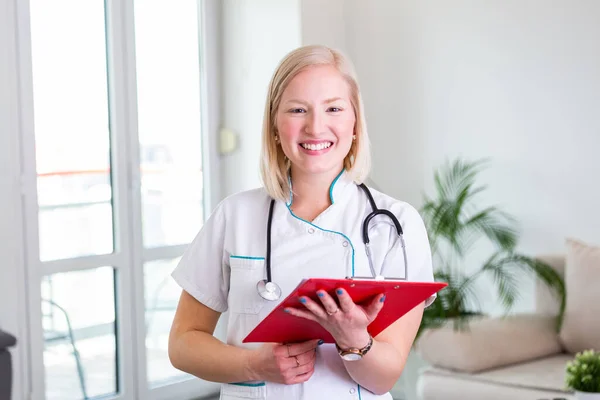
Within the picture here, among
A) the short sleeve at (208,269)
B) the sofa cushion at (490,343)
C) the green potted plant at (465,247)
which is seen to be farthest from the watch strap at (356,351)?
the green potted plant at (465,247)

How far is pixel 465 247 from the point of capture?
14.2 feet

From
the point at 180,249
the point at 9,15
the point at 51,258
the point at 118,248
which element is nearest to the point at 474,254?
the point at 180,249

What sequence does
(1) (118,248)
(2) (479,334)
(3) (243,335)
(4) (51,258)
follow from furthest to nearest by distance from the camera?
(1) (118,248) < (4) (51,258) < (2) (479,334) < (3) (243,335)

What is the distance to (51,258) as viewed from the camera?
3842 mm

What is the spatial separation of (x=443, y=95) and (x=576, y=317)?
58.8 inches

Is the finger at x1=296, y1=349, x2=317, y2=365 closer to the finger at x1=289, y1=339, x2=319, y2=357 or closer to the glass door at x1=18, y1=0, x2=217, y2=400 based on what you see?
the finger at x1=289, y1=339, x2=319, y2=357

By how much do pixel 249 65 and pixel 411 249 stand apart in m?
3.23

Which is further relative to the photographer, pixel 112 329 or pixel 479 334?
pixel 112 329

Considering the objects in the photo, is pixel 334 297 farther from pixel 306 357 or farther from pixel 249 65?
pixel 249 65

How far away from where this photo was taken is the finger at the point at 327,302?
3.88 ft

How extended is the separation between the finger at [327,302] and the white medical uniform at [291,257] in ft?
0.70

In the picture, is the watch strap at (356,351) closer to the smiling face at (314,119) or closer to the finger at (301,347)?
the finger at (301,347)

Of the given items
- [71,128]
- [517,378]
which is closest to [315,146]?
[517,378]

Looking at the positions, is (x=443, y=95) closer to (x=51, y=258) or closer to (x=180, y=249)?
(x=180, y=249)
